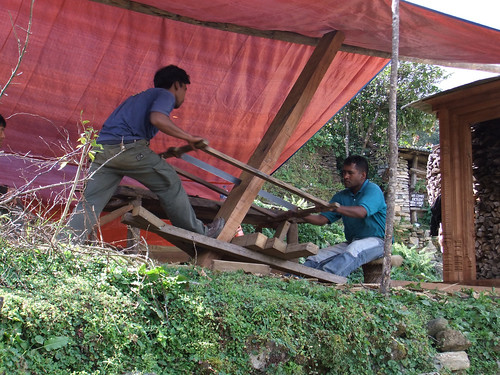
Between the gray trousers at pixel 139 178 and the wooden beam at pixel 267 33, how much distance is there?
4.26 feet

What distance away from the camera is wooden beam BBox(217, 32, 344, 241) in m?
4.57

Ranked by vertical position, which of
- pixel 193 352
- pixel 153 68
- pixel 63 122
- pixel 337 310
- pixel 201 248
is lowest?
pixel 193 352

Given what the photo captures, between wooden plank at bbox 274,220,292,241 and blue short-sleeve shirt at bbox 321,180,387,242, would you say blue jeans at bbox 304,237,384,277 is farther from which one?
wooden plank at bbox 274,220,292,241

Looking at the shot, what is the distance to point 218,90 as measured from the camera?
598 cm

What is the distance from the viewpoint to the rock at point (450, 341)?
3709 mm

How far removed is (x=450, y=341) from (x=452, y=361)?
128 millimetres

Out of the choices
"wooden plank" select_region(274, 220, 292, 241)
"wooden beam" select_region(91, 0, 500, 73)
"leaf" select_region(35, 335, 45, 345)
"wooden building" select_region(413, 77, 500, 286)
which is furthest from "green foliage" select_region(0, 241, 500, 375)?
"wooden building" select_region(413, 77, 500, 286)

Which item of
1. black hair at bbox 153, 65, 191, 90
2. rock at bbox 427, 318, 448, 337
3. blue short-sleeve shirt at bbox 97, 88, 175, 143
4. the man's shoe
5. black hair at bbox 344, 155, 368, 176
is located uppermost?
black hair at bbox 153, 65, 191, 90

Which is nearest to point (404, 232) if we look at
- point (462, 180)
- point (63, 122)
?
point (462, 180)

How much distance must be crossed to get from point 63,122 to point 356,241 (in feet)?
11.0

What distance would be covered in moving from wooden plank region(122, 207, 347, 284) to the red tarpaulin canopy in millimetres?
1047

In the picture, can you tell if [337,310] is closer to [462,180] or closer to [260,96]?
[260,96]

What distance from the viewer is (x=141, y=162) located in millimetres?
4344

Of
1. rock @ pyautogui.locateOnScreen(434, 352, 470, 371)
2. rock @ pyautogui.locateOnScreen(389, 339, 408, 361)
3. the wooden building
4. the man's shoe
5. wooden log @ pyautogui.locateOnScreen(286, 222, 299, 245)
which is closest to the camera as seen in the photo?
rock @ pyautogui.locateOnScreen(389, 339, 408, 361)
